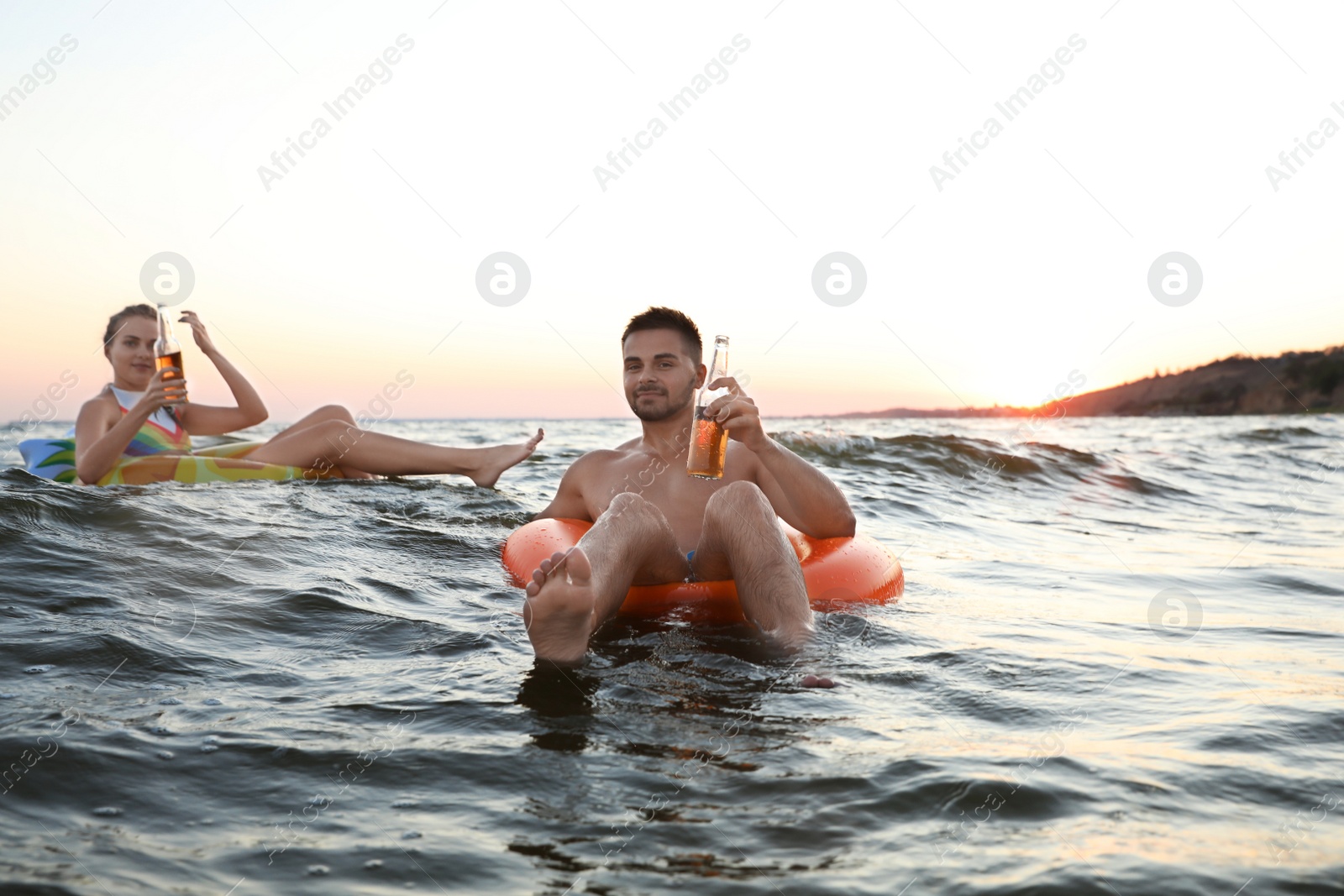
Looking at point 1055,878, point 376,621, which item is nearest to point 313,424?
point 376,621

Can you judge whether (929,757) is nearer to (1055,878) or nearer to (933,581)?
(1055,878)

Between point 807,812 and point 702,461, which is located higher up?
→ point 702,461

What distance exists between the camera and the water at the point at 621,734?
→ 1872 mm

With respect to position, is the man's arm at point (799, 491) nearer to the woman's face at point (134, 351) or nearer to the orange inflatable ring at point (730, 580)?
the orange inflatable ring at point (730, 580)

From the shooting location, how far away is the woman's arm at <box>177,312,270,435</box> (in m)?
6.94

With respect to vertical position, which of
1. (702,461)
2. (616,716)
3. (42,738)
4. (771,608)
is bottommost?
(42,738)

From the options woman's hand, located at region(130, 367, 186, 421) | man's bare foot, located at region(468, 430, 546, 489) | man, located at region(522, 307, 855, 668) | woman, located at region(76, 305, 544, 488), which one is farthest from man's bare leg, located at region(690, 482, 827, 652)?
man's bare foot, located at region(468, 430, 546, 489)

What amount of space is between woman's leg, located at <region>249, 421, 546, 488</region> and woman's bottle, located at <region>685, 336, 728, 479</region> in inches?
148

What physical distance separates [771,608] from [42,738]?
2322 millimetres

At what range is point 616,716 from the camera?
2643mm

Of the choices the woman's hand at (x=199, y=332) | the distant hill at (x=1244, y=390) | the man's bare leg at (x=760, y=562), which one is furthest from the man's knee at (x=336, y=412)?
the distant hill at (x=1244, y=390)

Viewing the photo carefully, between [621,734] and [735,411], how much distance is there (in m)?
1.49

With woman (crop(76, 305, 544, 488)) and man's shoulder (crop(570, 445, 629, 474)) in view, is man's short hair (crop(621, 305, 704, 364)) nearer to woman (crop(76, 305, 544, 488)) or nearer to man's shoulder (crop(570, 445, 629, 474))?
man's shoulder (crop(570, 445, 629, 474))

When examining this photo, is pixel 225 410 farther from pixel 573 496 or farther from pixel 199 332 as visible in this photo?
pixel 573 496
